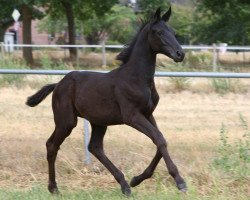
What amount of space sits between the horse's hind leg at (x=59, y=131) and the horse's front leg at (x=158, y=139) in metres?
0.97

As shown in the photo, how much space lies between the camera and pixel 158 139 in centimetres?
559

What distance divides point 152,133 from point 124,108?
43cm

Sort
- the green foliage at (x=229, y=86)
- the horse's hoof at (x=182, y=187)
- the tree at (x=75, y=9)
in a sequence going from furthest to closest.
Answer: the tree at (x=75, y=9), the green foliage at (x=229, y=86), the horse's hoof at (x=182, y=187)

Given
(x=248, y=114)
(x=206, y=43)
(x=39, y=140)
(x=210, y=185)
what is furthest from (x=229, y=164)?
(x=206, y=43)

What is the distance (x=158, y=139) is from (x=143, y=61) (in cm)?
88

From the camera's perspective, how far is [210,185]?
21.4 ft

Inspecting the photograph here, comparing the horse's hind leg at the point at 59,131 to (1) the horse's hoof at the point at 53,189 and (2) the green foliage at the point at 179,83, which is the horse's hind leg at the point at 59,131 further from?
(2) the green foliage at the point at 179,83

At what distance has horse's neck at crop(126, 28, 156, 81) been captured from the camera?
590 cm

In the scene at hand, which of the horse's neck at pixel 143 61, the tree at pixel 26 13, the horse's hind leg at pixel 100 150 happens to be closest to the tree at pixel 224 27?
the tree at pixel 26 13

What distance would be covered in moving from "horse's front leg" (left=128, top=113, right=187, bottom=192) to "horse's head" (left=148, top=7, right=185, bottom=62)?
717 mm

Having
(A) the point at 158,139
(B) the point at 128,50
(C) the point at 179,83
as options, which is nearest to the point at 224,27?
(C) the point at 179,83

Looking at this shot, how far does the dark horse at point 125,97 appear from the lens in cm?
567

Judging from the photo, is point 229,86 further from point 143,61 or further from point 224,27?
point 224,27

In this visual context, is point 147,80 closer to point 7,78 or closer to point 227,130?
point 227,130
